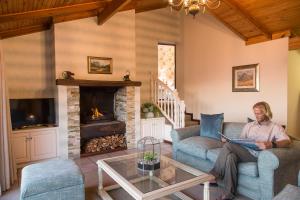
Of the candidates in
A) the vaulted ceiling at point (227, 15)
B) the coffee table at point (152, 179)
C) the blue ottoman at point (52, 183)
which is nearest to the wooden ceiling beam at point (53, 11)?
the vaulted ceiling at point (227, 15)

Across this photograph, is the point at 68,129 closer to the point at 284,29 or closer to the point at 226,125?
the point at 226,125

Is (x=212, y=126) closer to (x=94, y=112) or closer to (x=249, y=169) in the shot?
(x=249, y=169)

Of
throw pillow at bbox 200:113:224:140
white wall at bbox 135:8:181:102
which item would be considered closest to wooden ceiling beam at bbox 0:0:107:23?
white wall at bbox 135:8:181:102

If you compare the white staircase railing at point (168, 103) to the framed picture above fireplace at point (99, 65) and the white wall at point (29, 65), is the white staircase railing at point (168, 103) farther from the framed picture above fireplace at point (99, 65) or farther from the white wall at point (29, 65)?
the white wall at point (29, 65)

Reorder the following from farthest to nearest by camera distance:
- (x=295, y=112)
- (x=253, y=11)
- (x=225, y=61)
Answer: (x=225, y=61) → (x=295, y=112) → (x=253, y=11)

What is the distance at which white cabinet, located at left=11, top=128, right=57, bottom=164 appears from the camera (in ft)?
13.4

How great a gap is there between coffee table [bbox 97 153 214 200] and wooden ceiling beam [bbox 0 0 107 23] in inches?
103

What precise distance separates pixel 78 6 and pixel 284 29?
413cm

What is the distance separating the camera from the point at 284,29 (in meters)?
4.59

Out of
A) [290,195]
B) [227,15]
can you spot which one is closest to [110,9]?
[227,15]

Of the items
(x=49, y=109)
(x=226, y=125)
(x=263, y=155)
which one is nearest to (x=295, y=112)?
(x=226, y=125)

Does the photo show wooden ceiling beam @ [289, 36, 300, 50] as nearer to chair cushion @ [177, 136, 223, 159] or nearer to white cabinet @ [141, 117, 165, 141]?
chair cushion @ [177, 136, 223, 159]

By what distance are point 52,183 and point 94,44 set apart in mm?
3290

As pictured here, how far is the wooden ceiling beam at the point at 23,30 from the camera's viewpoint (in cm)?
432
